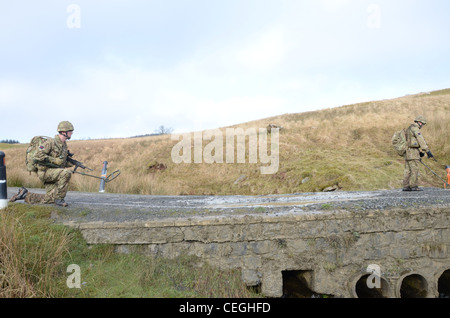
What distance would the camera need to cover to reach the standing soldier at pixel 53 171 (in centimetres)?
722

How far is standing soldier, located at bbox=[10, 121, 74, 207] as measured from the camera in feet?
23.7

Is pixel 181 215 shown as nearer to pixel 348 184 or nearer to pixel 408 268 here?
pixel 408 268

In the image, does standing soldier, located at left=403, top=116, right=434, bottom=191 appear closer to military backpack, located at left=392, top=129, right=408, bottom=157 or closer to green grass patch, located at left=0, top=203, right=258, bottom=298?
military backpack, located at left=392, top=129, right=408, bottom=157

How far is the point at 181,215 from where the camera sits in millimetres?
6512

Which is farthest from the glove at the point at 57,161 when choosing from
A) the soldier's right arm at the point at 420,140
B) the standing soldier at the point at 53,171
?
the soldier's right arm at the point at 420,140

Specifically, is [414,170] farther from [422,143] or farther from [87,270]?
[87,270]

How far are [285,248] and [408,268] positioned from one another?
2617 mm

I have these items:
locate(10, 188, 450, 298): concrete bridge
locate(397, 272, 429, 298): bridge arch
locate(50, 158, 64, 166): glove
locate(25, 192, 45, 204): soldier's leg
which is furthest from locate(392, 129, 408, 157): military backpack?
locate(25, 192, 45, 204): soldier's leg

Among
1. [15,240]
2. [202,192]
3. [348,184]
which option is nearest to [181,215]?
[15,240]

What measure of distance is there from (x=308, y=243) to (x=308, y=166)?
1338 cm

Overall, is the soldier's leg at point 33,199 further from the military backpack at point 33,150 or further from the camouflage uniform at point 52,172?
the military backpack at point 33,150

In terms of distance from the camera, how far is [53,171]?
7344 millimetres
